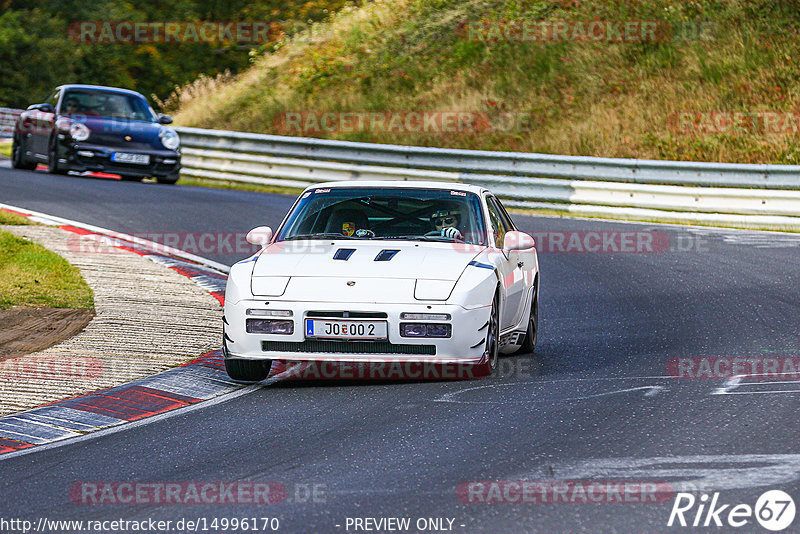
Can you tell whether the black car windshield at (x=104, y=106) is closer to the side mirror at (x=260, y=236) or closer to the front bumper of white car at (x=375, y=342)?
the side mirror at (x=260, y=236)

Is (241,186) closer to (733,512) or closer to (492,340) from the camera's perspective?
(492,340)

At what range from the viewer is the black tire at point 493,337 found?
8198 millimetres

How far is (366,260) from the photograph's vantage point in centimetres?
833

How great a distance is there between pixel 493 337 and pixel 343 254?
3.77ft

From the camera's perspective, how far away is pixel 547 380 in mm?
8297

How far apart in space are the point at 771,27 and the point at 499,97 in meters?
5.93

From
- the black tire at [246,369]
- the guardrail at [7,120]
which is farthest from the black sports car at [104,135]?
the guardrail at [7,120]

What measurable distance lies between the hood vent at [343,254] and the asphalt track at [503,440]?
0.83 meters

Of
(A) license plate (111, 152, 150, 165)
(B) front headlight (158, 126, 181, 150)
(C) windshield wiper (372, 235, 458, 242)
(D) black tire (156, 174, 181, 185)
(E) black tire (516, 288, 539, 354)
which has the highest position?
(B) front headlight (158, 126, 181, 150)

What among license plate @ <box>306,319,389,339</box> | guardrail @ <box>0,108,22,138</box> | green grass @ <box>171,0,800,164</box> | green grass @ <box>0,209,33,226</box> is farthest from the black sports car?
guardrail @ <box>0,108,22,138</box>

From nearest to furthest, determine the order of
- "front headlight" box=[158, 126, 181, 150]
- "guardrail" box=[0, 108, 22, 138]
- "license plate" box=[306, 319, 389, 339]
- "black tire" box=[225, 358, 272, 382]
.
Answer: "license plate" box=[306, 319, 389, 339], "black tire" box=[225, 358, 272, 382], "front headlight" box=[158, 126, 181, 150], "guardrail" box=[0, 108, 22, 138]

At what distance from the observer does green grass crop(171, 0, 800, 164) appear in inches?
949

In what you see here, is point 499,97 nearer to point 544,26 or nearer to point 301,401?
point 544,26

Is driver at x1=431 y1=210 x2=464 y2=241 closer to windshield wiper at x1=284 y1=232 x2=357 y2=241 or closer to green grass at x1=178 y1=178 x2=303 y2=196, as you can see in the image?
windshield wiper at x1=284 y1=232 x2=357 y2=241
